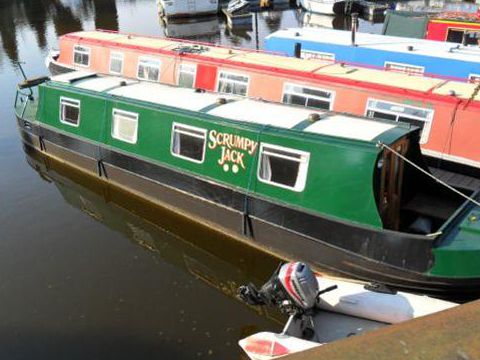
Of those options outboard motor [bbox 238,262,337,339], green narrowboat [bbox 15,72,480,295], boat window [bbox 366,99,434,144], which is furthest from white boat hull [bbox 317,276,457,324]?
boat window [bbox 366,99,434,144]

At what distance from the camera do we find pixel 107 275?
31.1ft

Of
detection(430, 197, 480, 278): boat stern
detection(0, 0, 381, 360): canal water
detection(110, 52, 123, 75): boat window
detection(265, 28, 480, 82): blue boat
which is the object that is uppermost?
detection(265, 28, 480, 82): blue boat

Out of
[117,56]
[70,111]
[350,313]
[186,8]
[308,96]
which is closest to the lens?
[350,313]

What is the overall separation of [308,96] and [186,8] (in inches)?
1214

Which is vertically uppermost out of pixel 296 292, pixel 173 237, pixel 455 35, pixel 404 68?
pixel 455 35

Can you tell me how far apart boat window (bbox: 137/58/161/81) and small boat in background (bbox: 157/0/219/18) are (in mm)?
25304

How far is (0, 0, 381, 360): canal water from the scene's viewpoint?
7895 millimetres

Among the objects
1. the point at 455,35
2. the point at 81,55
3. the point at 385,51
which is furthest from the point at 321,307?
the point at 455,35

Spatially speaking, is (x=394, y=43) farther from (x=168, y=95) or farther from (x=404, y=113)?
(x=168, y=95)

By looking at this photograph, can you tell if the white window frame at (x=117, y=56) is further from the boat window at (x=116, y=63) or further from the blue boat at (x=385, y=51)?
the blue boat at (x=385, y=51)

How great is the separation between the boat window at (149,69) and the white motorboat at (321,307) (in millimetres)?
9671

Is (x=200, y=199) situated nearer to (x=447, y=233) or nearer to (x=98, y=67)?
(x=447, y=233)

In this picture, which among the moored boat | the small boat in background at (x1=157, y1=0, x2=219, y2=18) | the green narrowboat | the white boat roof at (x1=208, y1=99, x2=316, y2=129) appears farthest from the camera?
the small boat in background at (x1=157, y1=0, x2=219, y2=18)

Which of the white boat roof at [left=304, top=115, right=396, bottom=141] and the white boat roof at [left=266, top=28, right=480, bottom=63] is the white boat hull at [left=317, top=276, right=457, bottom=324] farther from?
the white boat roof at [left=266, top=28, right=480, bottom=63]
